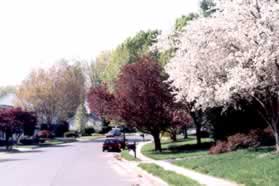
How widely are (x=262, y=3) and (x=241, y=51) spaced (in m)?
1.83

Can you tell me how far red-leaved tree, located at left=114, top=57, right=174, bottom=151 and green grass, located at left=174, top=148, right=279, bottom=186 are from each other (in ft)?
42.0

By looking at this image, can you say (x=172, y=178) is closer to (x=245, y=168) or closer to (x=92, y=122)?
(x=245, y=168)

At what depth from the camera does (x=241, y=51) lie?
2030cm

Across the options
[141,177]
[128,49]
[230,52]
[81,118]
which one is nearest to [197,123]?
[141,177]

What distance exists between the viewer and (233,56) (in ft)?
66.7

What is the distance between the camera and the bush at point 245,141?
89.6 ft

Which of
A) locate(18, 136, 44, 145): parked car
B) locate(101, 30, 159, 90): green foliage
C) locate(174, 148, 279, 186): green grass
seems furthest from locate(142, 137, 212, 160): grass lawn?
locate(101, 30, 159, 90): green foliage

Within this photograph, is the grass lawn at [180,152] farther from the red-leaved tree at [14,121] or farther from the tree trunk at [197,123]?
the red-leaved tree at [14,121]

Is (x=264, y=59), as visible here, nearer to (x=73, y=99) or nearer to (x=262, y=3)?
(x=262, y=3)

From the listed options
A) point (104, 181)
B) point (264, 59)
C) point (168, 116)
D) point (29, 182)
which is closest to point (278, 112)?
point (264, 59)

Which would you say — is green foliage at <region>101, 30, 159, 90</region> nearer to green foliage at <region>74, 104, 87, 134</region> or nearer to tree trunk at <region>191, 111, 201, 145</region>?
green foliage at <region>74, 104, 87, 134</region>

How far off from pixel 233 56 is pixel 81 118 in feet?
263

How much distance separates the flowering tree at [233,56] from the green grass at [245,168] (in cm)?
216

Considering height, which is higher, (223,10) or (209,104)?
(223,10)
